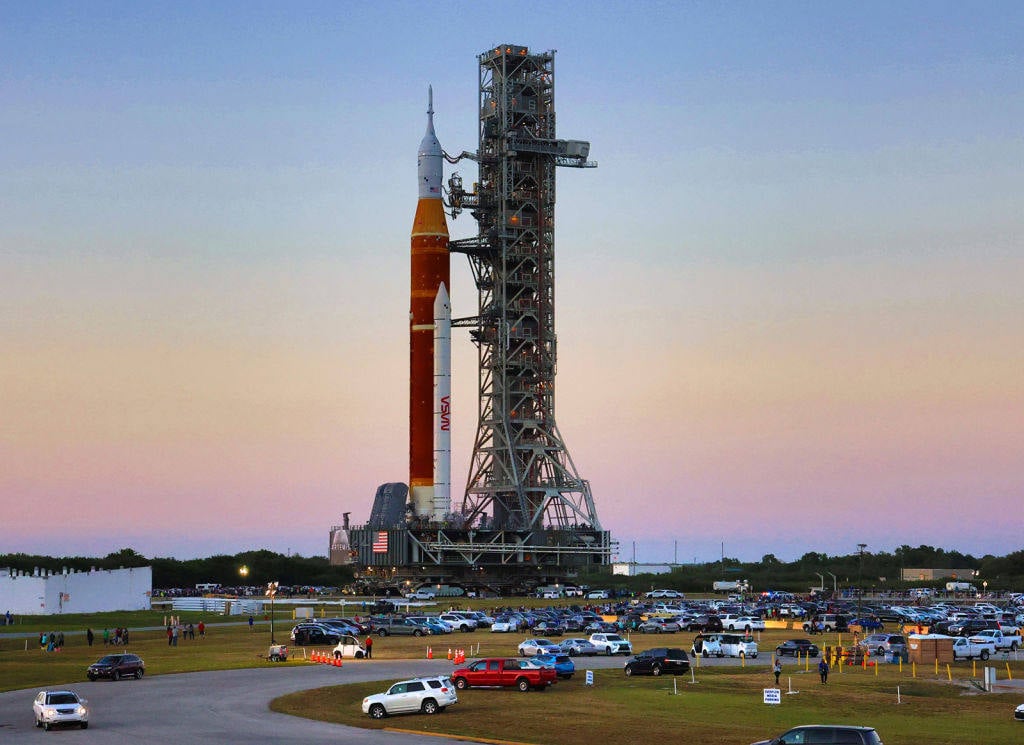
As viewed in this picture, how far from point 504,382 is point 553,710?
107333 mm

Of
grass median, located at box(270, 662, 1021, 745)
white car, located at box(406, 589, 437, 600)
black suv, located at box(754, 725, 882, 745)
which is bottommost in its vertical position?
grass median, located at box(270, 662, 1021, 745)

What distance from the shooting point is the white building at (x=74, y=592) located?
461 ft

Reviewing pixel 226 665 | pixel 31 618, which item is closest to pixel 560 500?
pixel 31 618

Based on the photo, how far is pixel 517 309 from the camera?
16300 centimetres

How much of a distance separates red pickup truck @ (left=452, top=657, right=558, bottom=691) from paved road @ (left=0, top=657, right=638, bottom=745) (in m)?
6.02

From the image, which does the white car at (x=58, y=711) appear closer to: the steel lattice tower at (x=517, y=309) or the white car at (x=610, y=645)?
the white car at (x=610, y=645)

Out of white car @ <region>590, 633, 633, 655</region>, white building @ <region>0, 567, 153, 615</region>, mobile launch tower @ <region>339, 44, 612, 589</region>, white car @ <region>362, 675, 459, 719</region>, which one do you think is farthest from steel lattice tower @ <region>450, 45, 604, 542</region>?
white car @ <region>362, 675, 459, 719</region>

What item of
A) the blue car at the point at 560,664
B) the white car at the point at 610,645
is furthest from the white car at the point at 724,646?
the blue car at the point at 560,664

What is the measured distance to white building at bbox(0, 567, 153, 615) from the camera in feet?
461

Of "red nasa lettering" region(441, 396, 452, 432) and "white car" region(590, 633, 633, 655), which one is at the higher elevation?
"red nasa lettering" region(441, 396, 452, 432)

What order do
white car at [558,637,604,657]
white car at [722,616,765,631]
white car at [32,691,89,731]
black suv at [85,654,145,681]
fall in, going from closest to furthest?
1. white car at [32,691,89,731]
2. black suv at [85,654,145,681]
3. white car at [558,637,604,657]
4. white car at [722,616,765,631]

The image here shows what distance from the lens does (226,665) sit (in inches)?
3159

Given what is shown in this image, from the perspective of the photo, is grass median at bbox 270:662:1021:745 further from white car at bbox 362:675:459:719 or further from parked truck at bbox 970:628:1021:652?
parked truck at bbox 970:628:1021:652

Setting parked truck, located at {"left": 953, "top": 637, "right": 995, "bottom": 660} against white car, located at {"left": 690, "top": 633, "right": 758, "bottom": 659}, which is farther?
white car, located at {"left": 690, "top": 633, "right": 758, "bottom": 659}
